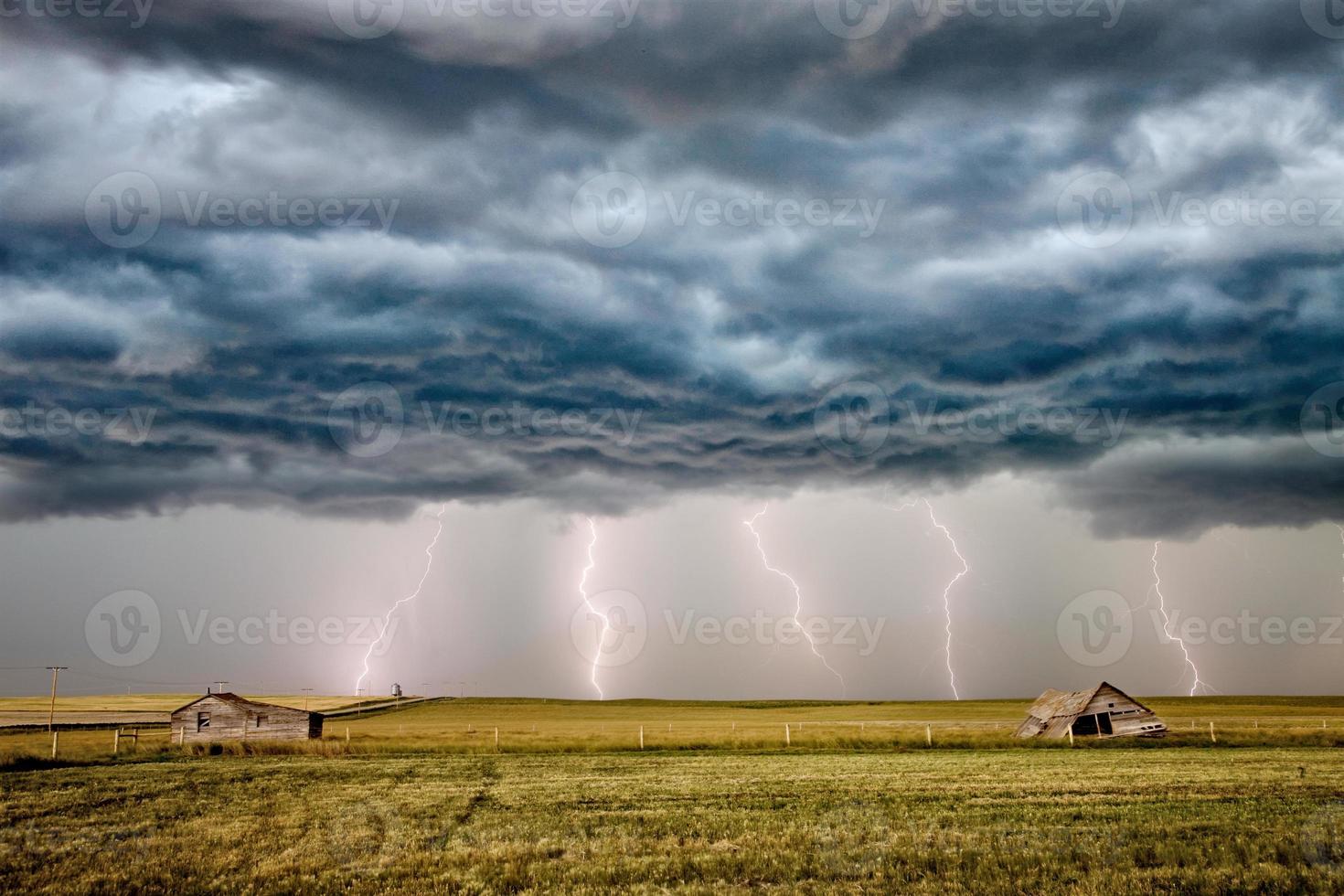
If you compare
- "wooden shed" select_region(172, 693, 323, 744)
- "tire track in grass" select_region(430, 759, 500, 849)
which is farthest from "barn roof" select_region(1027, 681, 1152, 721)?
"wooden shed" select_region(172, 693, 323, 744)

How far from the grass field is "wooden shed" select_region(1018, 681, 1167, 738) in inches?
954

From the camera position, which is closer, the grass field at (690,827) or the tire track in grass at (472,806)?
the grass field at (690,827)

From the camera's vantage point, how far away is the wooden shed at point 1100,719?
188 ft

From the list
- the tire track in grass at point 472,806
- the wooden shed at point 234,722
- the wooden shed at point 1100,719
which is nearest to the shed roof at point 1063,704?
the wooden shed at point 1100,719

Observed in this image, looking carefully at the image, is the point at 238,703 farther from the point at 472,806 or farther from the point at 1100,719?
the point at 1100,719

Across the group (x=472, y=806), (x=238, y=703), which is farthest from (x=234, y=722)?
(x=472, y=806)

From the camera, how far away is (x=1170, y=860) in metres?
11.9

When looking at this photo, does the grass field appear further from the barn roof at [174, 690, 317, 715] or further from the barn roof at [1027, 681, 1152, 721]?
the barn roof at [174, 690, 317, 715]

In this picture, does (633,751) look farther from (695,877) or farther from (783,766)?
(695,877)

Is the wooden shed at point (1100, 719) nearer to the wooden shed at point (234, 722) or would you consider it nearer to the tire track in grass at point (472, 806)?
the tire track in grass at point (472, 806)

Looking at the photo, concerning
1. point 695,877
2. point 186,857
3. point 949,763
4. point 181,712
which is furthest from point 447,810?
point 181,712

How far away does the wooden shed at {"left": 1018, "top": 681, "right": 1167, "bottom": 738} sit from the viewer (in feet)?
188

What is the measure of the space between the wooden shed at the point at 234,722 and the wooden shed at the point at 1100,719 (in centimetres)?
5416

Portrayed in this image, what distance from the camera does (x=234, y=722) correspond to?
223 feet
